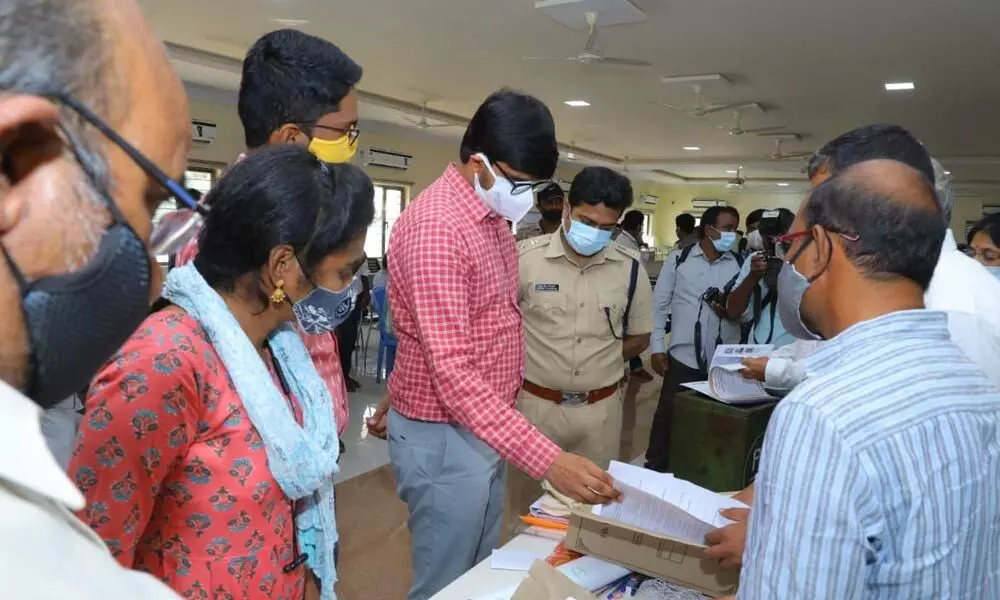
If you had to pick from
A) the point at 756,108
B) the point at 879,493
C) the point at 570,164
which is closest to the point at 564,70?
the point at 756,108

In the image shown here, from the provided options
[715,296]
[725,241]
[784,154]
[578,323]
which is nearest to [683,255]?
[725,241]

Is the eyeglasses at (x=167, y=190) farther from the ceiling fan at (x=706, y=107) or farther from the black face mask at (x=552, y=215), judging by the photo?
the ceiling fan at (x=706, y=107)

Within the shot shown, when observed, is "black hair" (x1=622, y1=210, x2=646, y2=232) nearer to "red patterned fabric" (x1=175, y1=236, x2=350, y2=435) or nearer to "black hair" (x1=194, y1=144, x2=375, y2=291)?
"red patterned fabric" (x1=175, y1=236, x2=350, y2=435)

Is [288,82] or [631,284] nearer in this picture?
[288,82]

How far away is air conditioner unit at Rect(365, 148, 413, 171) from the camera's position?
10359 mm

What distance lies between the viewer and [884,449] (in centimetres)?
Result: 92

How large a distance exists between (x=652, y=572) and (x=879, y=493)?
0.61 metres

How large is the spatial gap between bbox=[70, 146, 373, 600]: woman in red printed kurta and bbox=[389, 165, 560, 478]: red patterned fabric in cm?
35

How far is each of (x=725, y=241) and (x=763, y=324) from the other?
59 cm

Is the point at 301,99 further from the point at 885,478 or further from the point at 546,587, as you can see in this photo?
the point at 885,478

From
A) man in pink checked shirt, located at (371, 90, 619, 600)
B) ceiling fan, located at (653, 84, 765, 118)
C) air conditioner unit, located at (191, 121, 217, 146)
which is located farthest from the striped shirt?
air conditioner unit, located at (191, 121, 217, 146)

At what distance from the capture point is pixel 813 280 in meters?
1.19

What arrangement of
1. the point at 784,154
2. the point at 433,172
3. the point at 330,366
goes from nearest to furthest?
the point at 330,366, the point at 784,154, the point at 433,172

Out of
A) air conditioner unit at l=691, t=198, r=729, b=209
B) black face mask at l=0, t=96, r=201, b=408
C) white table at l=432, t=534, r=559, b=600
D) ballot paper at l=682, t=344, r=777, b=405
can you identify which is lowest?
white table at l=432, t=534, r=559, b=600
